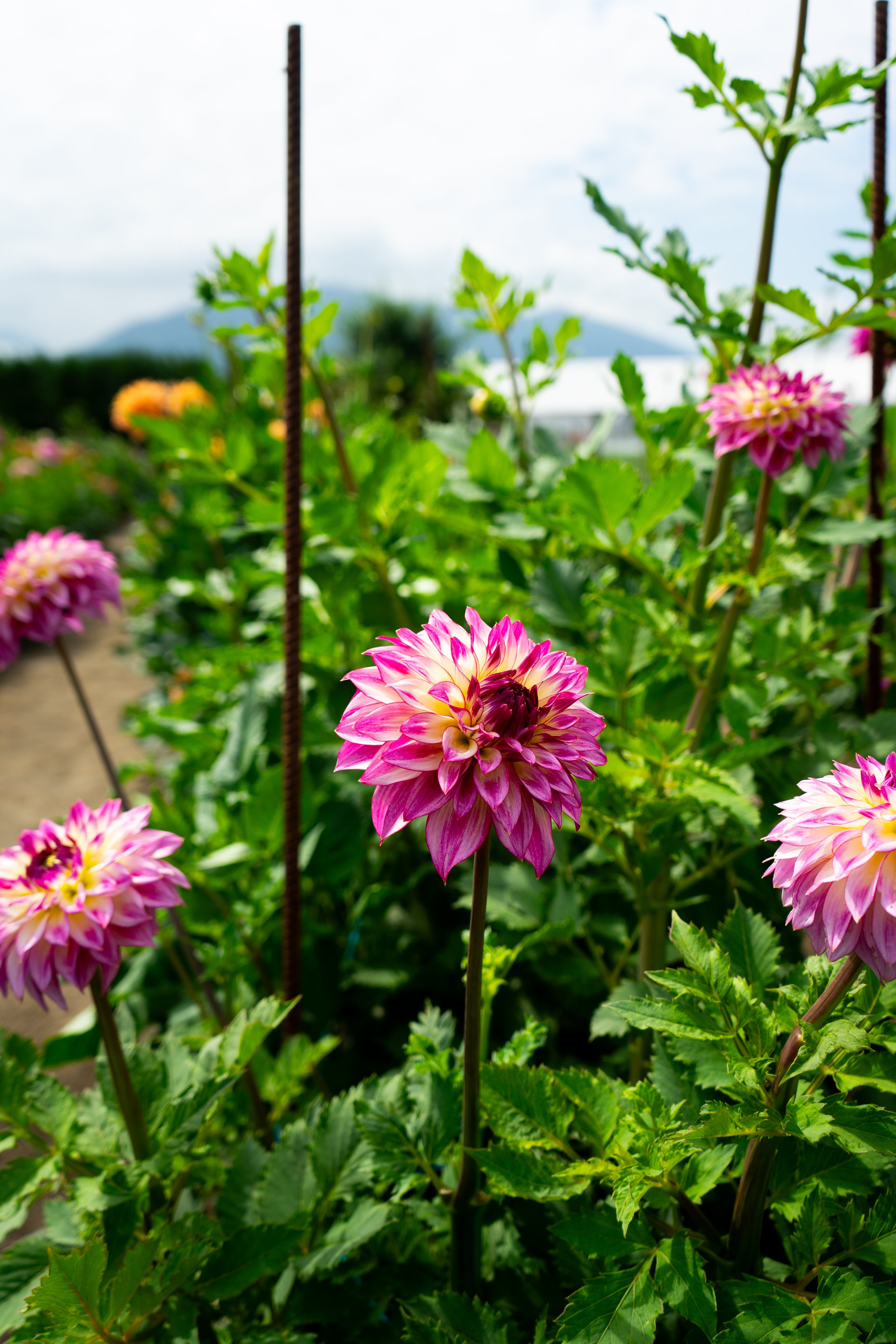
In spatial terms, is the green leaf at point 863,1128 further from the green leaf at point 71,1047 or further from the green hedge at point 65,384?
the green hedge at point 65,384

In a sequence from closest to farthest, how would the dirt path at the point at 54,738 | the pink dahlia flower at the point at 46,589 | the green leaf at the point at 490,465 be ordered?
1. the pink dahlia flower at the point at 46,589
2. the green leaf at the point at 490,465
3. the dirt path at the point at 54,738

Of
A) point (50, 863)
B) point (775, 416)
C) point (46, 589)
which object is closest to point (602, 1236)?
point (50, 863)

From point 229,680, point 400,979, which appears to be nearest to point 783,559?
point 400,979

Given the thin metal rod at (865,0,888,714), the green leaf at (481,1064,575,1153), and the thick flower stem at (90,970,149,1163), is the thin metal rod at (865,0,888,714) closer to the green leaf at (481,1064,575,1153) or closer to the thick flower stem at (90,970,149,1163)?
the green leaf at (481,1064,575,1153)

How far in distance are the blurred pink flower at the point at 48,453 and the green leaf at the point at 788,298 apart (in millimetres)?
9947

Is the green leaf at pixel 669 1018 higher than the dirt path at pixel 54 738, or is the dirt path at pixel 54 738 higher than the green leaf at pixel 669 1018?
the green leaf at pixel 669 1018

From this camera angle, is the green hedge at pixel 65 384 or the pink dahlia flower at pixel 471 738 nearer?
the pink dahlia flower at pixel 471 738

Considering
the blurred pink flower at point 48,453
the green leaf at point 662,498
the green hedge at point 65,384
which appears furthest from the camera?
the green hedge at point 65,384

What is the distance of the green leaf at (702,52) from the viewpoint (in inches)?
39.9

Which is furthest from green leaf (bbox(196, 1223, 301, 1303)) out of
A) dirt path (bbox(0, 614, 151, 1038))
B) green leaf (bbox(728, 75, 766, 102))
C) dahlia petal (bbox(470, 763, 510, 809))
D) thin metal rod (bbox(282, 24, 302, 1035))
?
dirt path (bbox(0, 614, 151, 1038))

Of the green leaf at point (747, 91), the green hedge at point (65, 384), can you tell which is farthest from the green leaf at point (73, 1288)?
the green hedge at point (65, 384)

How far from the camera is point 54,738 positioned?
16.1 feet

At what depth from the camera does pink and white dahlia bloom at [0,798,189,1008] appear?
867 mm

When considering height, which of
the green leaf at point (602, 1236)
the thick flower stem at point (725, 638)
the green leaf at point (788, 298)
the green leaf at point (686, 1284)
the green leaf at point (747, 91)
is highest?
the green leaf at point (747, 91)
